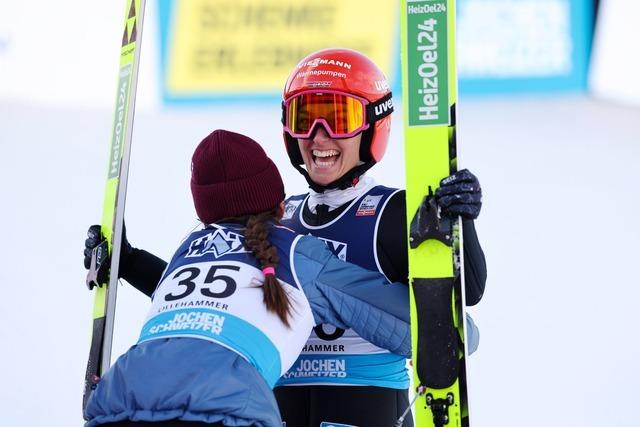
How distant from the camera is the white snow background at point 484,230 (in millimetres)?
4527

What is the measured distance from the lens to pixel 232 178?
2402 mm

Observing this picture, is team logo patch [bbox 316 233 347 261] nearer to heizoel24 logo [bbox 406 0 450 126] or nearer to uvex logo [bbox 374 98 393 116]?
uvex logo [bbox 374 98 393 116]

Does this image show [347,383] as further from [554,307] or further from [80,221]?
[80,221]

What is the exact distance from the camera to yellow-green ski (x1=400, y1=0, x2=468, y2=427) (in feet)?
7.76

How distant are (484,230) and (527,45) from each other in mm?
4680

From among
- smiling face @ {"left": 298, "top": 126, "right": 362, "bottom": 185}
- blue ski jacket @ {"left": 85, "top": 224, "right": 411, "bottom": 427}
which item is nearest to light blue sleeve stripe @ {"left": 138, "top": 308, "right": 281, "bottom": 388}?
blue ski jacket @ {"left": 85, "top": 224, "right": 411, "bottom": 427}

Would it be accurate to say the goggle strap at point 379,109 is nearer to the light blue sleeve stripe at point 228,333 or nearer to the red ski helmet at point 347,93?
the red ski helmet at point 347,93

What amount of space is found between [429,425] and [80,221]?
4.95 metres

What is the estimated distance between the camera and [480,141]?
8500mm

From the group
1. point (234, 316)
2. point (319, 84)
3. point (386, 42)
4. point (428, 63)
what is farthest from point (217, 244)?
point (386, 42)

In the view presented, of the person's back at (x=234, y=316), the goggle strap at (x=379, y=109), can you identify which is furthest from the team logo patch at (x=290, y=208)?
the person's back at (x=234, y=316)

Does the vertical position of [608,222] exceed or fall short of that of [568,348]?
it exceeds it

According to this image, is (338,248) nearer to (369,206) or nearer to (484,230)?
(369,206)

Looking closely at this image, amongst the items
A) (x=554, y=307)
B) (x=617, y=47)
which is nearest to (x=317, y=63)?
(x=554, y=307)
